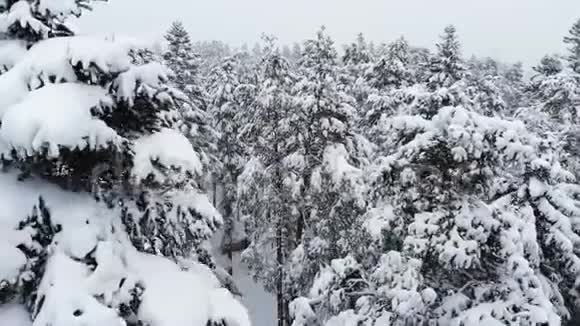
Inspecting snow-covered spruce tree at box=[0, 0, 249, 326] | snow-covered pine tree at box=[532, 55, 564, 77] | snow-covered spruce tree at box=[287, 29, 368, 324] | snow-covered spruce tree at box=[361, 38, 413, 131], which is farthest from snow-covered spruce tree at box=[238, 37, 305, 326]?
snow-covered spruce tree at box=[0, 0, 249, 326]

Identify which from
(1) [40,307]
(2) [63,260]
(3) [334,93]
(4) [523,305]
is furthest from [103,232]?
(3) [334,93]

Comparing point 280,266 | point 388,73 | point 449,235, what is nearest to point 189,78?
point 388,73

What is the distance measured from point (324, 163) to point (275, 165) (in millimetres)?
2041

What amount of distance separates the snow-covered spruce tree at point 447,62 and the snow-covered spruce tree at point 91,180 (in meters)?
16.0

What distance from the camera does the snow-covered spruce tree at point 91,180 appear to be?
4699 millimetres

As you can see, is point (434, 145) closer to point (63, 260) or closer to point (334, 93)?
point (63, 260)

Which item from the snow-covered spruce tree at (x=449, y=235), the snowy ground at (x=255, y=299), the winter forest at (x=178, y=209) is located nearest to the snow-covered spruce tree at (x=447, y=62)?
the winter forest at (x=178, y=209)

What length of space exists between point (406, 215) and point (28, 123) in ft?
20.7

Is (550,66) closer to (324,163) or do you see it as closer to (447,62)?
(447,62)

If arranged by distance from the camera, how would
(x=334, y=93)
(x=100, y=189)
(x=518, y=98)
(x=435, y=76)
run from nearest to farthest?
1. (x=100, y=189)
2. (x=334, y=93)
3. (x=435, y=76)
4. (x=518, y=98)

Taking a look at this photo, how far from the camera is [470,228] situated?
7.89 m

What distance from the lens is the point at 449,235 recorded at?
807 cm

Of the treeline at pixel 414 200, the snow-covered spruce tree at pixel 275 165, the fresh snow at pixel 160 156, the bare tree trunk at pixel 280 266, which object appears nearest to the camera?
the fresh snow at pixel 160 156

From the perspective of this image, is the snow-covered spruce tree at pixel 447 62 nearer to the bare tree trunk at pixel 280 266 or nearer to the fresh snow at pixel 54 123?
the bare tree trunk at pixel 280 266
